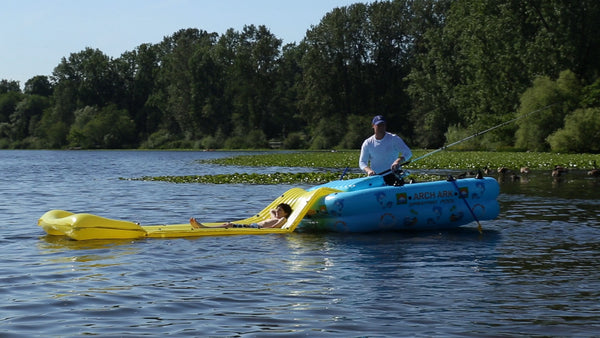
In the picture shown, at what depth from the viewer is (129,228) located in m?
12.0

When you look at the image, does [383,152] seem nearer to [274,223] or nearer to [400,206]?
→ [400,206]

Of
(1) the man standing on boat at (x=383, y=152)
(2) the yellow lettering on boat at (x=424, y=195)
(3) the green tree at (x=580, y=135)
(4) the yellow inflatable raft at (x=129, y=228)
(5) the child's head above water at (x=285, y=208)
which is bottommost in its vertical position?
(4) the yellow inflatable raft at (x=129, y=228)

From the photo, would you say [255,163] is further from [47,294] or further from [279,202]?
[47,294]

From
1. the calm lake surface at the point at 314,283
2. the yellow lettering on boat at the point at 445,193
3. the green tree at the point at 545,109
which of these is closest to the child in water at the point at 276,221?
the calm lake surface at the point at 314,283

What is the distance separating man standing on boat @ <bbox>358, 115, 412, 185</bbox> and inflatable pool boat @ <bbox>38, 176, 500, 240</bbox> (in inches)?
10.3

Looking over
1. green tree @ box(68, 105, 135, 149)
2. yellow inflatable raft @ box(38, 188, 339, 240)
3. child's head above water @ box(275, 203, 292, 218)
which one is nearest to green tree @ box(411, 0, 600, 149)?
child's head above water @ box(275, 203, 292, 218)

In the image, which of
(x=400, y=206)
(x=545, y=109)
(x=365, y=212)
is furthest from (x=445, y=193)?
(x=545, y=109)

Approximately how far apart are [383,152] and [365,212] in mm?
1131

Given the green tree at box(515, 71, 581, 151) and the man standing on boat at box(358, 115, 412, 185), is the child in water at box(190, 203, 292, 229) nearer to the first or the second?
the man standing on boat at box(358, 115, 412, 185)

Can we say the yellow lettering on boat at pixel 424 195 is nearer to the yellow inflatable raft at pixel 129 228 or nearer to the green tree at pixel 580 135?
the yellow inflatable raft at pixel 129 228

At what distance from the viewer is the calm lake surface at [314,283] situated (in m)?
6.63

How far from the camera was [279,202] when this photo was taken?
44.9 feet

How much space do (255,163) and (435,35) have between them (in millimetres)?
32135

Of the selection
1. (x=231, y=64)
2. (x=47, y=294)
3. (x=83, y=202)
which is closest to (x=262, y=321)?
(x=47, y=294)
